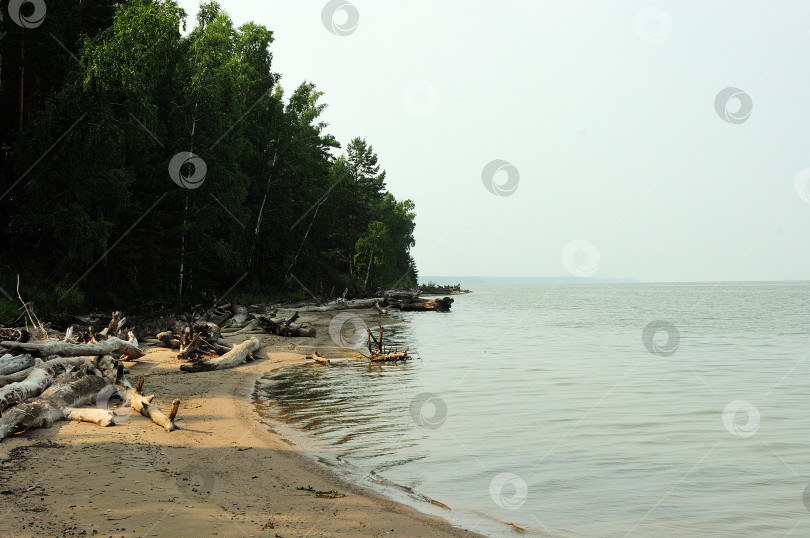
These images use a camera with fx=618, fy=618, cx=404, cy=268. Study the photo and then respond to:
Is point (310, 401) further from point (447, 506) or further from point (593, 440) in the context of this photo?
point (447, 506)

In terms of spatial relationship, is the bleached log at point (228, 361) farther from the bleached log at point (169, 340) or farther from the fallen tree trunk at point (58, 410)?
the fallen tree trunk at point (58, 410)

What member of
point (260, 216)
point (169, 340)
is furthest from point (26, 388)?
point (260, 216)

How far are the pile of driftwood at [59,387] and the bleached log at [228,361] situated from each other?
9.14 feet

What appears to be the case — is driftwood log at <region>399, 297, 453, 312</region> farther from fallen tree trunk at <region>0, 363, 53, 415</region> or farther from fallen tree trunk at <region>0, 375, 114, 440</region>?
fallen tree trunk at <region>0, 363, 53, 415</region>

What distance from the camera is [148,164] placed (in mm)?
31172

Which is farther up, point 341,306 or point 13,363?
point 13,363

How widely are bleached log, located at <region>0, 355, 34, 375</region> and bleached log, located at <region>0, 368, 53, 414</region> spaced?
50 centimetres

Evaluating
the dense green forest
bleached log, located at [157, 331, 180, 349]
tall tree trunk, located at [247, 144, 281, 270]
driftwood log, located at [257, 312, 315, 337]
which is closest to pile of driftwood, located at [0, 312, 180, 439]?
bleached log, located at [157, 331, 180, 349]

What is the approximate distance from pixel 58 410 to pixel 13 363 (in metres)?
2.52

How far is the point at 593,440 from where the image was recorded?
10.3 meters

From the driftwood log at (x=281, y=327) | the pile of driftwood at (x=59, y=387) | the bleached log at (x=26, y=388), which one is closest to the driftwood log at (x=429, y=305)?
the driftwood log at (x=281, y=327)

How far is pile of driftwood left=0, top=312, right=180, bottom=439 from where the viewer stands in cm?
862

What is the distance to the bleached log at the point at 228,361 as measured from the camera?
16.0 metres

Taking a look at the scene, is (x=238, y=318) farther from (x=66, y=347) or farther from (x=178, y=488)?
(x=178, y=488)
